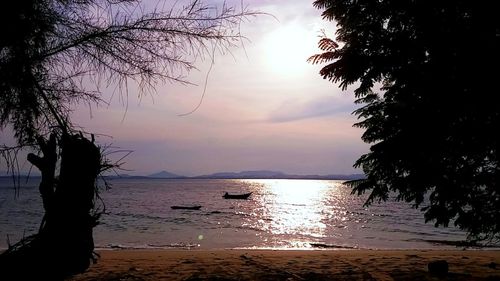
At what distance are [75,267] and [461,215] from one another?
603 cm

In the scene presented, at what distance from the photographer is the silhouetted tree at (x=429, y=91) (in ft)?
15.9

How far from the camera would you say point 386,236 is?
34812mm

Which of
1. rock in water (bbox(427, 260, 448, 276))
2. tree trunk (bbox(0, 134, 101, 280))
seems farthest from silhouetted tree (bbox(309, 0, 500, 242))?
rock in water (bbox(427, 260, 448, 276))

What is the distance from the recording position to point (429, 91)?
5.21m

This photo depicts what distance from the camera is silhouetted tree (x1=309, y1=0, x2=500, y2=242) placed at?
4.86 m

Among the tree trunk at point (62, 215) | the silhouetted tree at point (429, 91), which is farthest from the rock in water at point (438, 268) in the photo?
the tree trunk at point (62, 215)

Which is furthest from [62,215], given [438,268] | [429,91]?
[438,268]

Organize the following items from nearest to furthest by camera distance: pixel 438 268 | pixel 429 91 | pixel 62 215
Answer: pixel 62 215 → pixel 429 91 → pixel 438 268

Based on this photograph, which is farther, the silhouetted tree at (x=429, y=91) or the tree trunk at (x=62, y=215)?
the silhouetted tree at (x=429, y=91)

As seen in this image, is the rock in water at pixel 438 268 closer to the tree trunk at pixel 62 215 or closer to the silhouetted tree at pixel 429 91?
the silhouetted tree at pixel 429 91

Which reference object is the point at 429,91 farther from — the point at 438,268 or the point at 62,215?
the point at 438,268

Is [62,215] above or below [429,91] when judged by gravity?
below

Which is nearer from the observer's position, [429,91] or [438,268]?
[429,91]

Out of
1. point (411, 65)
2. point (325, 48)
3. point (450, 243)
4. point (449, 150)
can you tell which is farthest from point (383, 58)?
point (450, 243)
